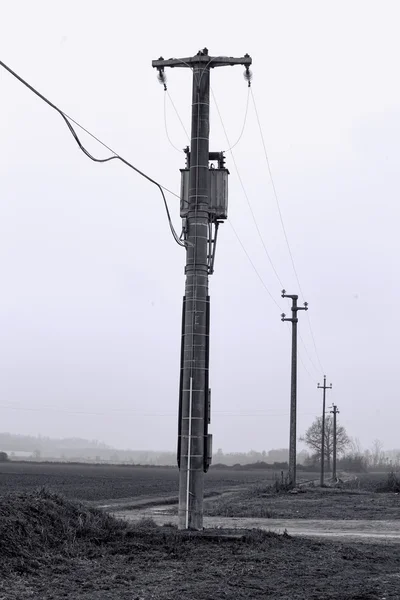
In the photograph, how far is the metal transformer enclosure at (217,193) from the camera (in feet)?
53.9

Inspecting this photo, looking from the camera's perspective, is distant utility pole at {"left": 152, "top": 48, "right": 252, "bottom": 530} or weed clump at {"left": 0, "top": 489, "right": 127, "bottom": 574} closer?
weed clump at {"left": 0, "top": 489, "right": 127, "bottom": 574}

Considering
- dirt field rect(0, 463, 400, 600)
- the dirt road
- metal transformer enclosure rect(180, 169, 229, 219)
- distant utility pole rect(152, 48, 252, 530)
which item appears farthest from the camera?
the dirt road

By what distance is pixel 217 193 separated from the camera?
16547 millimetres

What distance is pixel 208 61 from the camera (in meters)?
16.6

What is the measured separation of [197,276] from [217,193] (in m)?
1.90

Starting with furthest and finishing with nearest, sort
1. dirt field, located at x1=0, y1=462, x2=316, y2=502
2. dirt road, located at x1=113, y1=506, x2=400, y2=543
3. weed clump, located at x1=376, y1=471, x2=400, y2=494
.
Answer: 1. weed clump, located at x1=376, y1=471, x2=400, y2=494
2. dirt field, located at x1=0, y1=462, x2=316, y2=502
3. dirt road, located at x1=113, y1=506, x2=400, y2=543

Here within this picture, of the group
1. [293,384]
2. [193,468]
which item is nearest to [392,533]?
[193,468]

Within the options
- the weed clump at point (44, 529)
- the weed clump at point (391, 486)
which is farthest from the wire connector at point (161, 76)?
the weed clump at point (391, 486)

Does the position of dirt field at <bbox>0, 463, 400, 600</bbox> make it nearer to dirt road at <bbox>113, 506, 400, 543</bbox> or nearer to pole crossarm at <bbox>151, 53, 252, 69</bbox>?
dirt road at <bbox>113, 506, 400, 543</bbox>

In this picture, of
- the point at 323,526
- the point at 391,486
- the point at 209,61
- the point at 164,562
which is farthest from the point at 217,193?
the point at 391,486

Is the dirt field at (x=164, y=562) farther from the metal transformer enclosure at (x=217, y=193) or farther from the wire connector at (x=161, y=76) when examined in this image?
the wire connector at (x=161, y=76)

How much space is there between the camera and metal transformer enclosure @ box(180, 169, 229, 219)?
53.9ft

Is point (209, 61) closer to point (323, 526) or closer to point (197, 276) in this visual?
point (197, 276)

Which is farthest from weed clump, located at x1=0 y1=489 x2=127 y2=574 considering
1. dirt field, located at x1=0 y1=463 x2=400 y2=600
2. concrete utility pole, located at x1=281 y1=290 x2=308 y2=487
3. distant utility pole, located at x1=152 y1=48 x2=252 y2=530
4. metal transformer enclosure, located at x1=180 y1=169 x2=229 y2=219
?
concrete utility pole, located at x1=281 y1=290 x2=308 y2=487
